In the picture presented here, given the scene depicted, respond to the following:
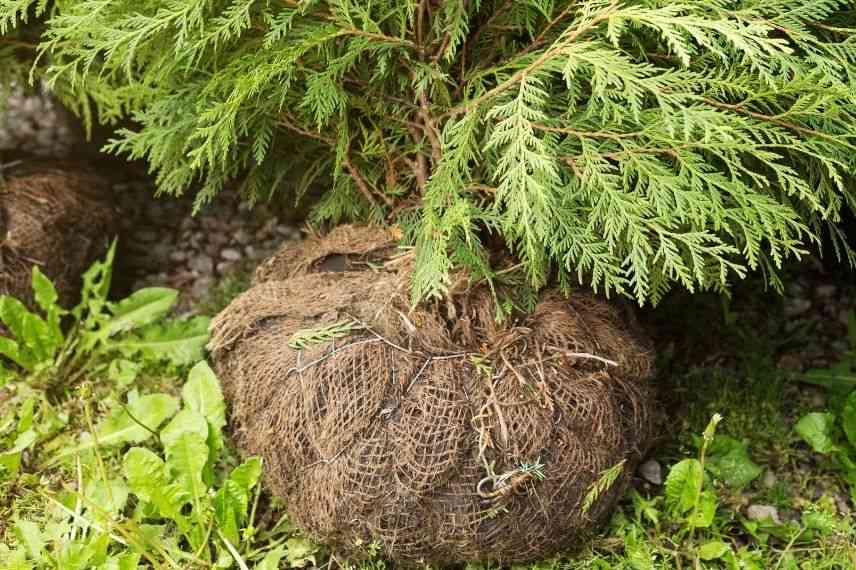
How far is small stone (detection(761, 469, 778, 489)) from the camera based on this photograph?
2951 millimetres

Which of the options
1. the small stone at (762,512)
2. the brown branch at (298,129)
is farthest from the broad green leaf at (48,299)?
the small stone at (762,512)

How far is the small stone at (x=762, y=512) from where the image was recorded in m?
2.85

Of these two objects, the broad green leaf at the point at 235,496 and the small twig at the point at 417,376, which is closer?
the small twig at the point at 417,376

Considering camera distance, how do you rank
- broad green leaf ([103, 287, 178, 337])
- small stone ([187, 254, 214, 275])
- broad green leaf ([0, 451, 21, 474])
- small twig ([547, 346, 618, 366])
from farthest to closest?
small stone ([187, 254, 214, 275]), broad green leaf ([103, 287, 178, 337]), broad green leaf ([0, 451, 21, 474]), small twig ([547, 346, 618, 366])

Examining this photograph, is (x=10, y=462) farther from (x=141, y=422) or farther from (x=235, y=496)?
(x=235, y=496)

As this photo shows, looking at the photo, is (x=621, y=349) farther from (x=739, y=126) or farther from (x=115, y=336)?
(x=115, y=336)

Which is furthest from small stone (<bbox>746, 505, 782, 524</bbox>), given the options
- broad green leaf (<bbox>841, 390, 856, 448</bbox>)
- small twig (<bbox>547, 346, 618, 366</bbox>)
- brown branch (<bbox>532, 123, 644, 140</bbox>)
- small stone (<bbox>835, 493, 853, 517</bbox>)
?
brown branch (<bbox>532, 123, 644, 140</bbox>)

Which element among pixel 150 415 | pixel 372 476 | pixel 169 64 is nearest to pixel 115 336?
pixel 150 415

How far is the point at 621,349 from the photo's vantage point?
2.66 metres

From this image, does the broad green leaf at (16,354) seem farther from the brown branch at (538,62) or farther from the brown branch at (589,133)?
the brown branch at (589,133)

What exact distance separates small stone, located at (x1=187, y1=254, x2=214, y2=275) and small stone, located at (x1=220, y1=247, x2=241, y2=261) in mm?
58

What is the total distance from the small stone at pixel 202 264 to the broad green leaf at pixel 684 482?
2.14 metres

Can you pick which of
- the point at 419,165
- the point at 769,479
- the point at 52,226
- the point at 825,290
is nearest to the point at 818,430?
the point at 769,479

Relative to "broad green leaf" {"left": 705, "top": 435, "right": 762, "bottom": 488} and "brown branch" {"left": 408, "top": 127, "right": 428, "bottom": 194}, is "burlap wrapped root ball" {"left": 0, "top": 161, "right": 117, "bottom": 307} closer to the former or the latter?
"brown branch" {"left": 408, "top": 127, "right": 428, "bottom": 194}
